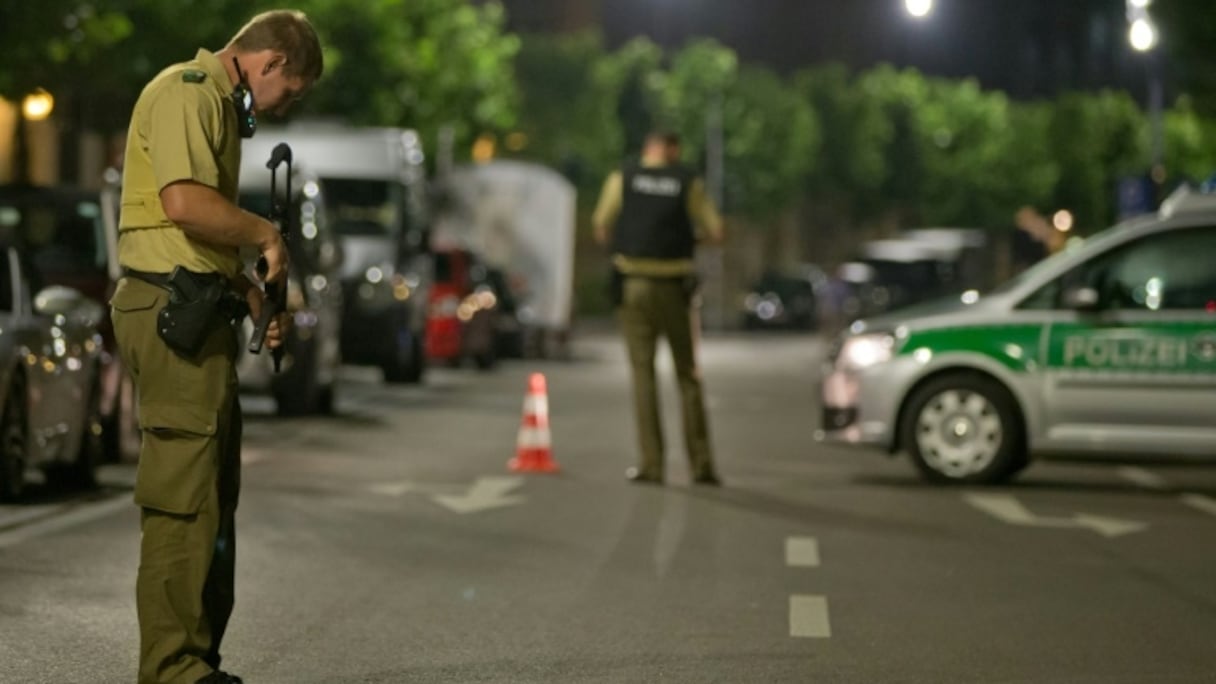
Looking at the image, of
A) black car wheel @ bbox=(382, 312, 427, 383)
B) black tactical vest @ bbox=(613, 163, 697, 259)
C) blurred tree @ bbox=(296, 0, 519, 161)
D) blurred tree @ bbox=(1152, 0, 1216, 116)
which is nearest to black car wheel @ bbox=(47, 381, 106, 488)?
black tactical vest @ bbox=(613, 163, 697, 259)

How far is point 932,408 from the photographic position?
54.3ft

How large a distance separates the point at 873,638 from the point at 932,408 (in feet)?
23.4

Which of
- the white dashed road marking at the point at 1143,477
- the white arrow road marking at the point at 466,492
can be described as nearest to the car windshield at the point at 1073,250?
the white dashed road marking at the point at 1143,477

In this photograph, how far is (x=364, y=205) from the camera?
32156mm

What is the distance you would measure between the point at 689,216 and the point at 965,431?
2.08 metres

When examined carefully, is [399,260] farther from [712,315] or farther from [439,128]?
[712,315]

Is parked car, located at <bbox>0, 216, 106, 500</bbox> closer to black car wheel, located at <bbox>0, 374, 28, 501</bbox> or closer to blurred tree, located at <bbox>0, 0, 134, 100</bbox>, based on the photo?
black car wheel, located at <bbox>0, 374, 28, 501</bbox>

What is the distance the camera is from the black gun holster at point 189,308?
713 centimetres

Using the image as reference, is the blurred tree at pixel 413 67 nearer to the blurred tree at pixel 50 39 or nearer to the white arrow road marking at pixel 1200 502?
the blurred tree at pixel 50 39

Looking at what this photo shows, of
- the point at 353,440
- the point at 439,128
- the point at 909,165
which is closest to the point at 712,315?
the point at 439,128

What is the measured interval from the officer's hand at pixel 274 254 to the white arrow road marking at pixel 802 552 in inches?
198

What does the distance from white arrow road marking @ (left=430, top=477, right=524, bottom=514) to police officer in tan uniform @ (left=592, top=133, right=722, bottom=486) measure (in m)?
0.81

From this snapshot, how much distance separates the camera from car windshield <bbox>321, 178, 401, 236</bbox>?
31.5 meters

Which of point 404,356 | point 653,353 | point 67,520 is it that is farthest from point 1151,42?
point 67,520
